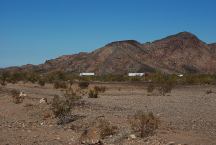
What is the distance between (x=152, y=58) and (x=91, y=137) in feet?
494

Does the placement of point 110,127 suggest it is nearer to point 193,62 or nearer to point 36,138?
point 36,138

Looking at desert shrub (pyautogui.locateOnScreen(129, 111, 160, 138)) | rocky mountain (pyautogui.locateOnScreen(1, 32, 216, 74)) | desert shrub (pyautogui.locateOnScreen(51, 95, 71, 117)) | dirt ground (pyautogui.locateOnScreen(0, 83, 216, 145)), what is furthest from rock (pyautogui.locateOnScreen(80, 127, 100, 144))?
rocky mountain (pyautogui.locateOnScreen(1, 32, 216, 74))

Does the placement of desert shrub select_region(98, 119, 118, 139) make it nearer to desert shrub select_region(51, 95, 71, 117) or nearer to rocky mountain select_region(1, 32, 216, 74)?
desert shrub select_region(51, 95, 71, 117)

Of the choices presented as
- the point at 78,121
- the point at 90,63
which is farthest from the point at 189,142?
the point at 90,63

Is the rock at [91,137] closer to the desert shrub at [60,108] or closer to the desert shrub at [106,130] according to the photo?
the desert shrub at [106,130]

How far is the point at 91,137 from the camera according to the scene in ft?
62.0

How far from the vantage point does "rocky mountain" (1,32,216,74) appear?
162500mm

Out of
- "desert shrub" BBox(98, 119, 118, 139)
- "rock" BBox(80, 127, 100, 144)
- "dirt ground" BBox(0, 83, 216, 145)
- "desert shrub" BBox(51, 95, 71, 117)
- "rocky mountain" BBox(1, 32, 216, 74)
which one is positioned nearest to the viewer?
"dirt ground" BBox(0, 83, 216, 145)

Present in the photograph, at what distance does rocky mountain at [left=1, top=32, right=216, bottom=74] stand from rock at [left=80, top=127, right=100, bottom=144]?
13628 cm

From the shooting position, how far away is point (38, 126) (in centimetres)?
2436

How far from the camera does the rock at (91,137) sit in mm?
18188

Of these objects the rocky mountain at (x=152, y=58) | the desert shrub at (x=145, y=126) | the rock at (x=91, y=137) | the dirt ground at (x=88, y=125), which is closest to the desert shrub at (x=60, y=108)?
the dirt ground at (x=88, y=125)

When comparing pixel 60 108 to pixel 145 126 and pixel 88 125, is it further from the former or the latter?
pixel 145 126

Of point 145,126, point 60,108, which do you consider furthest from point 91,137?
point 60,108
